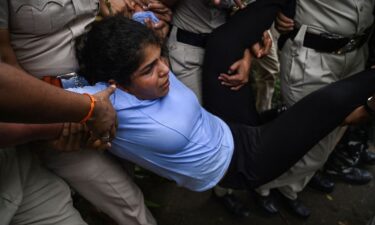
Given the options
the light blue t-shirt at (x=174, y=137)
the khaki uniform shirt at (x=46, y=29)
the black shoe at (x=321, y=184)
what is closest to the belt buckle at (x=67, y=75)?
the khaki uniform shirt at (x=46, y=29)

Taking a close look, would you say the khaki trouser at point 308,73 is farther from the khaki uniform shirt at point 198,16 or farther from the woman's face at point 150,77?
the woman's face at point 150,77

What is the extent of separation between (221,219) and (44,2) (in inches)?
81.8

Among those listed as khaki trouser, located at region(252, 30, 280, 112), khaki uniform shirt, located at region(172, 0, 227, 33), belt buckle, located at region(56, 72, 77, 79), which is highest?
khaki uniform shirt, located at region(172, 0, 227, 33)

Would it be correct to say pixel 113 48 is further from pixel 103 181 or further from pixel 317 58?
pixel 317 58

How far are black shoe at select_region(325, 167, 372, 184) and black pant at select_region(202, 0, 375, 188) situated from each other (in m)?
1.25

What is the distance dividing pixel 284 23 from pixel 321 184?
1.49 meters

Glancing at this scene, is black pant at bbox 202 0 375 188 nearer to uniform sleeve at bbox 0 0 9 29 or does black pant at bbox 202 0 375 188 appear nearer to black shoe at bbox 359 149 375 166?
uniform sleeve at bbox 0 0 9 29

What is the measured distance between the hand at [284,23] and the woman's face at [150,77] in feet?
3.31

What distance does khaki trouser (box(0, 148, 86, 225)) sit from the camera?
1768 mm

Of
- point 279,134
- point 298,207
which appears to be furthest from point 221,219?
point 279,134

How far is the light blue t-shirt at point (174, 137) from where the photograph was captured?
1911mm

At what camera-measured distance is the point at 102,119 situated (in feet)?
5.02

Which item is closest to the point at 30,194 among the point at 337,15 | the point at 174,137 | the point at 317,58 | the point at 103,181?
the point at 103,181

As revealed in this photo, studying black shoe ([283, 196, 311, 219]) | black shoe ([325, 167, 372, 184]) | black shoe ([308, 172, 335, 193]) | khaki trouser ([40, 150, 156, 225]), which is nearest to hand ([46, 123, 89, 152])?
khaki trouser ([40, 150, 156, 225])
